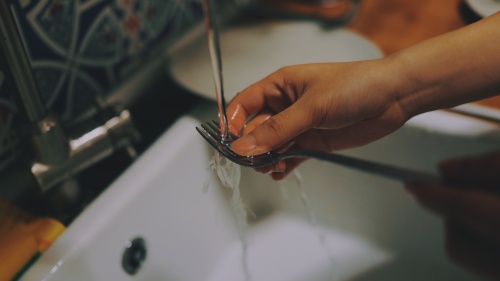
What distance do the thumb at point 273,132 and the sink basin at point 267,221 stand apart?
142mm

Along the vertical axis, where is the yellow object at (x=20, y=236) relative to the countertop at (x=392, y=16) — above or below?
below

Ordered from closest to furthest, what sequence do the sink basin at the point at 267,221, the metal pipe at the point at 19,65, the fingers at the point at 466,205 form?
1. the fingers at the point at 466,205
2. the metal pipe at the point at 19,65
3. the sink basin at the point at 267,221

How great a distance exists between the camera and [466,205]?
13.1 inches

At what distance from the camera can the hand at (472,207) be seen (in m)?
0.32

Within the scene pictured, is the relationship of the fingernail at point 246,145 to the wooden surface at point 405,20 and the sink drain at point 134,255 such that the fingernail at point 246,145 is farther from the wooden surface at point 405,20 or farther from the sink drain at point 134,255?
the wooden surface at point 405,20

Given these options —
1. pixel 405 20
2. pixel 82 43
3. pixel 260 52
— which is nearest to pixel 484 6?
pixel 405 20

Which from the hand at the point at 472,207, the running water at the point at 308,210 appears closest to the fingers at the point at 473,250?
the hand at the point at 472,207

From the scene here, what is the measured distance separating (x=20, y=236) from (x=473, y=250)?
0.44 metres

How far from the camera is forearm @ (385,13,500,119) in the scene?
463mm

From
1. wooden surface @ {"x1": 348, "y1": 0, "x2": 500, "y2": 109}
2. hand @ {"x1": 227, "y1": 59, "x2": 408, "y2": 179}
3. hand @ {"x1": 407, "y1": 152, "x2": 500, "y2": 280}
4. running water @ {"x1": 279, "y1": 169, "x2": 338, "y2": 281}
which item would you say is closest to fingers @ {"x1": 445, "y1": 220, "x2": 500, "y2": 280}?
hand @ {"x1": 407, "y1": 152, "x2": 500, "y2": 280}

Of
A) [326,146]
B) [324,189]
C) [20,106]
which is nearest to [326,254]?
[324,189]

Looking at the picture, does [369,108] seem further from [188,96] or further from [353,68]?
[188,96]

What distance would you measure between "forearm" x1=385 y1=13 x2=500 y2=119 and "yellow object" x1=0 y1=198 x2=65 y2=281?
0.42m

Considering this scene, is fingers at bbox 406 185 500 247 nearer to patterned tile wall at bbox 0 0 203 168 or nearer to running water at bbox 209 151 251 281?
running water at bbox 209 151 251 281
